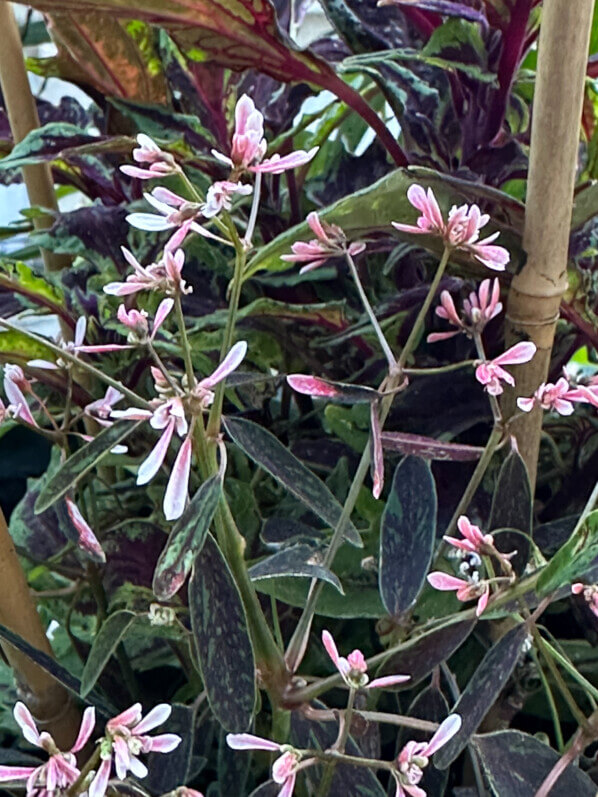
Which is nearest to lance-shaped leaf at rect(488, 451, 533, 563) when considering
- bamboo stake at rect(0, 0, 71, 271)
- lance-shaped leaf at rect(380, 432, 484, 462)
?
lance-shaped leaf at rect(380, 432, 484, 462)

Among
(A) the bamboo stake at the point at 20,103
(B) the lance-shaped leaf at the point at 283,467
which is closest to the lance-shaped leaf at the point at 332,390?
(B) the lance-shaped leaf at the point at 283,467

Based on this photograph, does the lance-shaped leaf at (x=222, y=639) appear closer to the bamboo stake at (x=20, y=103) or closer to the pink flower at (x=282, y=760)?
the pink flower at (x=282, y=760)

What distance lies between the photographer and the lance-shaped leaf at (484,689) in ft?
0.90

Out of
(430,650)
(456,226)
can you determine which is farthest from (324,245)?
(430,650)

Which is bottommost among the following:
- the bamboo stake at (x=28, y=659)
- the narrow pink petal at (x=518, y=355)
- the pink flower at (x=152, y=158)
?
the bamboo stake at (x=28, y=659)

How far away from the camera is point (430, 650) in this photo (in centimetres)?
32

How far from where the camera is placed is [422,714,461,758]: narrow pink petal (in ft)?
0.86

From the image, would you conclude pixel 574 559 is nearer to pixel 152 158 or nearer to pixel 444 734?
pixel 444 734

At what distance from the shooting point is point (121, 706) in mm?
465

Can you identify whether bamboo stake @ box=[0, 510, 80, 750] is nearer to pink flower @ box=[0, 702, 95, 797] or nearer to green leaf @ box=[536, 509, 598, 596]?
pink flower @ box=[0, 702, 95, 797]

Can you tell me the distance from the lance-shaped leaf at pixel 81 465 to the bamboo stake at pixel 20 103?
216 mm

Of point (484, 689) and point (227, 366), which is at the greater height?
point (227, 366)

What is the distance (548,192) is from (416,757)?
20 centimetres

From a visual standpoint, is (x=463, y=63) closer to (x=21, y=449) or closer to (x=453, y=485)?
(x=453, y=485)
